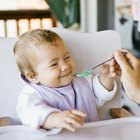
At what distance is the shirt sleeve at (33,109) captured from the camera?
Result: 1.06 meters

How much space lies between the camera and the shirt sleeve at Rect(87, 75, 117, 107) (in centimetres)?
129

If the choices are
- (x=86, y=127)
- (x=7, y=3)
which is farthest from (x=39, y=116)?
(x=7, y=3)

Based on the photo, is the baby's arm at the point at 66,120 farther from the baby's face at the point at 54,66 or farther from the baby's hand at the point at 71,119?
the baby's face at the point at 54,66

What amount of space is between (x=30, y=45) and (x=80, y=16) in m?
1.78

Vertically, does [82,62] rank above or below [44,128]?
above

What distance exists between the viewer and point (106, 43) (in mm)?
1405

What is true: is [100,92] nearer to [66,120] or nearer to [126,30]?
[66,120]

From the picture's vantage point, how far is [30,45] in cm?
122

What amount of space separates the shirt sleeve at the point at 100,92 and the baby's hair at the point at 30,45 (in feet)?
0.73

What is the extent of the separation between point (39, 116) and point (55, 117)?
7cm

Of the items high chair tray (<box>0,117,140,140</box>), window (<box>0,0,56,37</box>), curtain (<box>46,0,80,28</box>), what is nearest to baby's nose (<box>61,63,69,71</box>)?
high chair tray (<box>0,117,140,140</box>)

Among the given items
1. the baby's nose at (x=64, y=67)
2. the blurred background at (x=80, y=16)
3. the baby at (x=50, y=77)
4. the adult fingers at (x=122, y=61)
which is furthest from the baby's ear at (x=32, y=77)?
the blurred background at (x=80, y=16)

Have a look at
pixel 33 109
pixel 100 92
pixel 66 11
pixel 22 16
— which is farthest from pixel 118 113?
pixel 22 16

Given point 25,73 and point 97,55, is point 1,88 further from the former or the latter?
point 97,55
